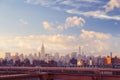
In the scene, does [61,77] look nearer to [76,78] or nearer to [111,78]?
[76,78]

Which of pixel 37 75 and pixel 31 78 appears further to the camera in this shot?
pixel 37 75

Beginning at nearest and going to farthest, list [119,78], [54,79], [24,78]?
[24,78] < [119,78] < [54,79]

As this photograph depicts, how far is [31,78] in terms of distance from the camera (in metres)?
36.6

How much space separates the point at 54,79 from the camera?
4456 centimetres

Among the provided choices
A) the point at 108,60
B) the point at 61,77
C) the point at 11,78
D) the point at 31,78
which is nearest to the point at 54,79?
the point at 61,77

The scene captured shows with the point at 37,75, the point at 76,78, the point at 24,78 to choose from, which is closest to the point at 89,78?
the point at 76,78

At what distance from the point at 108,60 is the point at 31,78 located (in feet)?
421

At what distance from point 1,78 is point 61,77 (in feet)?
52.3

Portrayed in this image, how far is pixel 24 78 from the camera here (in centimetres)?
3462

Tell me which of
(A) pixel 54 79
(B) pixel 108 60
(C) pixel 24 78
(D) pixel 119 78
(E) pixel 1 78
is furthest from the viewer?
(B) pixel 108 60

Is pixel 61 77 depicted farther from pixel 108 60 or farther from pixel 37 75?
pixel 108 60

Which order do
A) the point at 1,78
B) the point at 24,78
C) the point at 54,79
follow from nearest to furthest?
the point at 1,78 < the point at 24,78 < the point at 54,79

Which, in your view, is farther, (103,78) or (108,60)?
(108,60)

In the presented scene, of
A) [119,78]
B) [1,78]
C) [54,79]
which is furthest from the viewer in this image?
[54,79]
